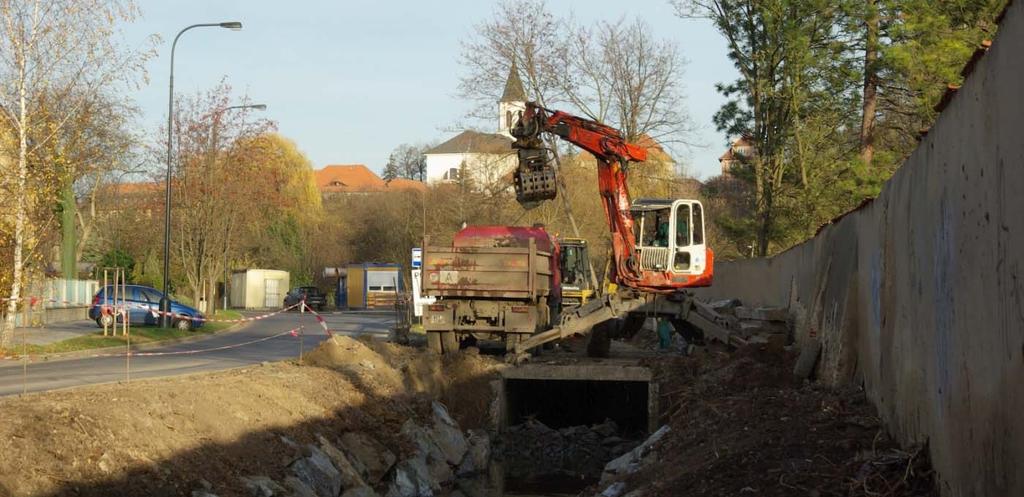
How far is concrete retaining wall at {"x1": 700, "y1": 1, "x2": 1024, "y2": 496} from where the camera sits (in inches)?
215

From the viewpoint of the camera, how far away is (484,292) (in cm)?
2161

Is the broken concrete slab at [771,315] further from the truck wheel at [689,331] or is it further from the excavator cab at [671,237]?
the excavator cab at [671,237]

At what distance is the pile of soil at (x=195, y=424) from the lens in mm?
9859

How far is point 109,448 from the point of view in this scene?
10.5 m

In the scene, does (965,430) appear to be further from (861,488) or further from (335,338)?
(335,338)

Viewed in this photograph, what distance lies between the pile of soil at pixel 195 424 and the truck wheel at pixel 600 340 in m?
4.69

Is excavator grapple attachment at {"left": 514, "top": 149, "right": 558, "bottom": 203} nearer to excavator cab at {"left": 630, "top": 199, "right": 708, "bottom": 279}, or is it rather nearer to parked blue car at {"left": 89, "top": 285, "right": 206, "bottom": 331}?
excavator cab at {"left": 630, "top": 199, "right": 708, "bottom": 279}

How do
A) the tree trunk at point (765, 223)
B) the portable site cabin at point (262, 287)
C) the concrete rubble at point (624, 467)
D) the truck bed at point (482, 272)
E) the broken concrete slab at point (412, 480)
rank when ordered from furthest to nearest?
the portable site cabin at point (262, 287) < the tree trunk at point (765, 223) < the truck bed at point (482, 272) < the broken concrete slab at point (412, 480) < the concrete rubble at point (624, 467)

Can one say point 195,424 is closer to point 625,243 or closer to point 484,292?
point 484,292

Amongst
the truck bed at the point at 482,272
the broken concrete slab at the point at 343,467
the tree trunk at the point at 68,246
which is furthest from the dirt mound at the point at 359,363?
the tree trunk at the point at 68,246

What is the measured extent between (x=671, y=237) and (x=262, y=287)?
49831 mm

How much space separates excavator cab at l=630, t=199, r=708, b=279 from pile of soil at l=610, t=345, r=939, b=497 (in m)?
6.45

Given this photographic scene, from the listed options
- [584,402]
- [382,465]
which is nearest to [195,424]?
[382,465]

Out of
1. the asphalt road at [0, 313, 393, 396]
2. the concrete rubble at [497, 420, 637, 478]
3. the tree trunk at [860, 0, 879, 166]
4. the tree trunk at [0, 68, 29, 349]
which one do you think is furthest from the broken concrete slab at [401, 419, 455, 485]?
the tree trunk at [860, 0, 879, 166]
